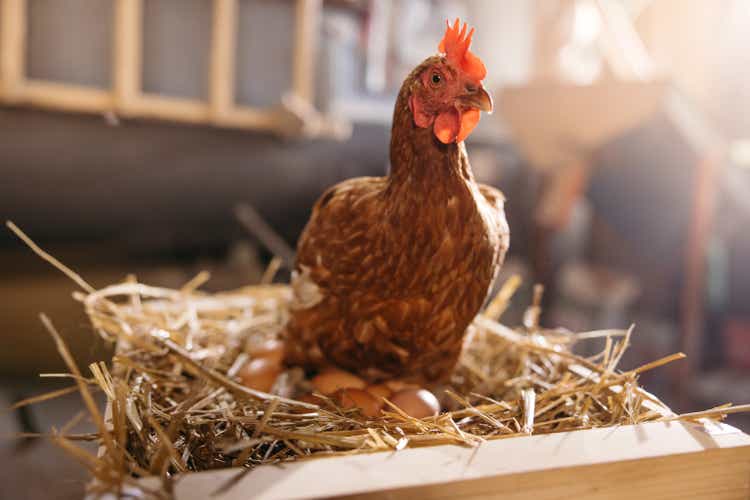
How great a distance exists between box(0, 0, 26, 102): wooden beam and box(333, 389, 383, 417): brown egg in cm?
148

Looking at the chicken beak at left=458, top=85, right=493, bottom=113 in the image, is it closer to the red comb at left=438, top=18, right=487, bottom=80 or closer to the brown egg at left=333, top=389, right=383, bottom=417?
the red comb at left=438, top=18, right=487, bottom=80

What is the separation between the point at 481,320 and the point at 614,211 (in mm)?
2007

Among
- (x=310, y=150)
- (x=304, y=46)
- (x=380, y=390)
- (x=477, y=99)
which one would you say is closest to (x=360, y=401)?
(x=380, y=390)

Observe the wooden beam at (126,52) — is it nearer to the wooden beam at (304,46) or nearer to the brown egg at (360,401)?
the wooden beam at (304,46)

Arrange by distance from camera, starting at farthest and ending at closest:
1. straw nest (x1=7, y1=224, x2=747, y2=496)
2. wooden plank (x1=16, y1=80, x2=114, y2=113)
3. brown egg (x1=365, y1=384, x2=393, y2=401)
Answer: wooden plank (x1=16, y1=80, x2=114, y2=113), brown egg (x1=365, y1=384, x2=393, y2=401), straw nest (x1=7, y1=224, x2=747, y2=496)

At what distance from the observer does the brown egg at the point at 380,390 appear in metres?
0.93

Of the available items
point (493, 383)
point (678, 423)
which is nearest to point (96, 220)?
point (493, 383)

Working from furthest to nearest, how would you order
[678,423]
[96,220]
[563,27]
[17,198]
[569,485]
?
[563,27], [96,220], [17,198], [678,423], [569,485]

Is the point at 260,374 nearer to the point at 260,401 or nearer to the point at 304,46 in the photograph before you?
the point at 260,401

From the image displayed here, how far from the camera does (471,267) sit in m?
0.87

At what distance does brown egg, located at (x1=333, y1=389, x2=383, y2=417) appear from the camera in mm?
875

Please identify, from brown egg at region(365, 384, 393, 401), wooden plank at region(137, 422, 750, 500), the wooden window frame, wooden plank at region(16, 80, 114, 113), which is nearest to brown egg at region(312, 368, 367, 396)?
brown egg at region(365, 384, 393, 401)

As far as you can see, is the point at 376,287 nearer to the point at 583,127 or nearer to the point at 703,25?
the point at 583,127

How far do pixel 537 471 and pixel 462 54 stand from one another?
0.58m
